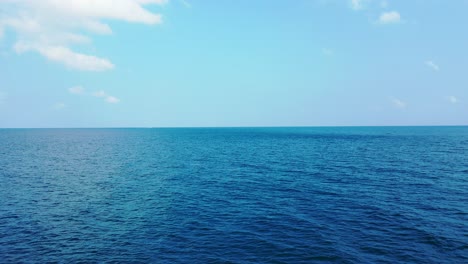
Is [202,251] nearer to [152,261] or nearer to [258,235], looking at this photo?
[152,261]

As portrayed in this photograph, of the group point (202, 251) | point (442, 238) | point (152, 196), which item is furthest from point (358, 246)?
point (152, 196)

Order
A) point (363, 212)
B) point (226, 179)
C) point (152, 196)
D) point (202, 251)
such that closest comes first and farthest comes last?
point (202, 251) → point (363, 212) → point (152, 196) → point (226, 179)

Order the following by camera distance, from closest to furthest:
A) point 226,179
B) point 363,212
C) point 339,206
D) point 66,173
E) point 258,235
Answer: point 258,235 < point 363,212 < point 339,206 < point 226,179 < point 66,173

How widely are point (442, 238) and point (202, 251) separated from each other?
2470cm

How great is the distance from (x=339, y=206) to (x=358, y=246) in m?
12.6

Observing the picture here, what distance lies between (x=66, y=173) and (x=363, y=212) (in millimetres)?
64928

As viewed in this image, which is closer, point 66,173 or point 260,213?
point 260,213

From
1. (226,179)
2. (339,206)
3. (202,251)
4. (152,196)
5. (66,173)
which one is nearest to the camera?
(202,251)

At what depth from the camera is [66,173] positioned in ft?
222

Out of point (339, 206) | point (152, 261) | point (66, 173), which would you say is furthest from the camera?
point (66, 173)

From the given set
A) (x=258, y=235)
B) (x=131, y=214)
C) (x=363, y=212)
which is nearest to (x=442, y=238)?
(x=363, y=212)

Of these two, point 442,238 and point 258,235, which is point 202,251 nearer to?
point 258,235

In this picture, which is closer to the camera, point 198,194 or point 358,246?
point 358,246

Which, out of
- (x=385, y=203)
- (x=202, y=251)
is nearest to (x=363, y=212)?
(x=385, y=203)
